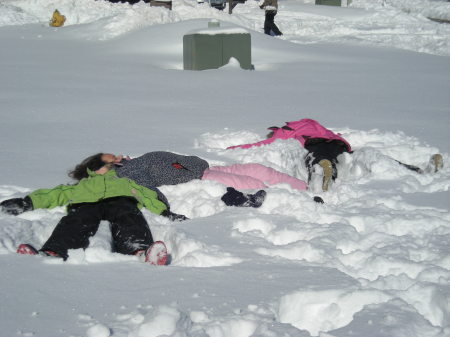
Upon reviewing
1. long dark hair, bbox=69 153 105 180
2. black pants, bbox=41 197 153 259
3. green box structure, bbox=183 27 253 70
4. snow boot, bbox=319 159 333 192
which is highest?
green box structure, bbox=183 27 253 70

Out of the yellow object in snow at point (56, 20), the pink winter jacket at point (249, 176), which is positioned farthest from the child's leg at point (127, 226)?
the yellow object in snow at point (56, 20)

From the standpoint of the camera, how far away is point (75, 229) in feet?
10.8

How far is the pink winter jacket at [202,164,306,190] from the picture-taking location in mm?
4523

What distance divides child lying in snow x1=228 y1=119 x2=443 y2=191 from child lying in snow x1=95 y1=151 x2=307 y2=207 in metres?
0.38

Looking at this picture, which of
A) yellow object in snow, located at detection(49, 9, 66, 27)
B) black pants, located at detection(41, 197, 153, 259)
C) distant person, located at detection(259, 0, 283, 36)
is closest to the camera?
black pants, located at detection(41, 197, 153, 259)

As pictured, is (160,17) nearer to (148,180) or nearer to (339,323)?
(148,180)

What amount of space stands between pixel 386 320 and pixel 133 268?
1.22m

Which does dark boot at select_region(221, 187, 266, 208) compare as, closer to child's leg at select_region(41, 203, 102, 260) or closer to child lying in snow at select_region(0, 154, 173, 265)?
child lying in snow at select_region(0, 154, 173, 265)

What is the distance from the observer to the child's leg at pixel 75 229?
3037 millimetres

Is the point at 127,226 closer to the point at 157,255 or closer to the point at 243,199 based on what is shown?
the point at 157,255

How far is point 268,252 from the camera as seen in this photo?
306 cm

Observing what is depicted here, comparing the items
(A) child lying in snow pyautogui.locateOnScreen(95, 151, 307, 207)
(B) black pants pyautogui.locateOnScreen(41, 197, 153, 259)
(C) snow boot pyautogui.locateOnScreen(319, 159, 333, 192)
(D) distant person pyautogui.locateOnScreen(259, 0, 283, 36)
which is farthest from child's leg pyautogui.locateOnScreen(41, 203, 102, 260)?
(D) distant person pyautogui.locateOnScreen(259, 0, 283, 36)

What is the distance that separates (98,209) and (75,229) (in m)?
0.38

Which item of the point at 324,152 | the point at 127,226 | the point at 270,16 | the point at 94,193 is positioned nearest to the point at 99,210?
the point at 94,193
